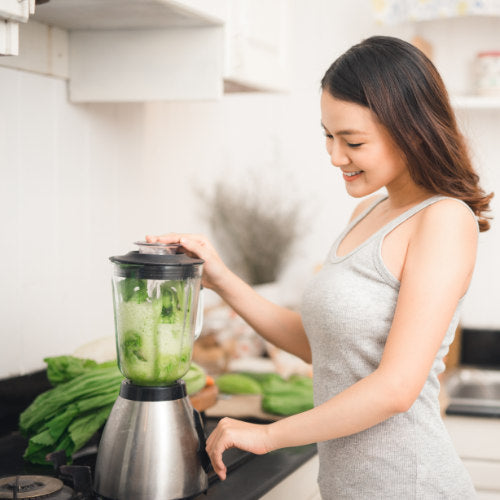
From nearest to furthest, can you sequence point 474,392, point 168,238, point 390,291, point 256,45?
1. point 390,291
2. point 168,238
3. point 256,45
4. point 474,392

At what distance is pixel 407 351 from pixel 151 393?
0.37m

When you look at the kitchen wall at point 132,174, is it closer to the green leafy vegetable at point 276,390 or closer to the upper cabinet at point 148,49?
the upper cabinet at point 148,49

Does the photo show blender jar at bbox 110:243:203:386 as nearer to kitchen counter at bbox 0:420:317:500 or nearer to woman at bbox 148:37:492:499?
woman at bbox 148:37:492:499

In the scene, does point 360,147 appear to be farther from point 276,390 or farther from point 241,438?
point 276,390

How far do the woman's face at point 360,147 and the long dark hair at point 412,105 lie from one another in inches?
0.5

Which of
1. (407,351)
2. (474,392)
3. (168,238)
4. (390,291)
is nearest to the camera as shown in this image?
(407,351)

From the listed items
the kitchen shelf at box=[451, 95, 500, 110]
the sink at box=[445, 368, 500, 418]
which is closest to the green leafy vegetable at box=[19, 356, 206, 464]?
the sink at box=[445, 368, 500, 418]

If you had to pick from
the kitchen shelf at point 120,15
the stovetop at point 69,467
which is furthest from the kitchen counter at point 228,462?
the kitchen shelf at point 120,15

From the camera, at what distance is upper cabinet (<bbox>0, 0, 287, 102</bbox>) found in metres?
1.47

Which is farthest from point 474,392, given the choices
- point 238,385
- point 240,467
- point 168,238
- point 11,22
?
point 11,22

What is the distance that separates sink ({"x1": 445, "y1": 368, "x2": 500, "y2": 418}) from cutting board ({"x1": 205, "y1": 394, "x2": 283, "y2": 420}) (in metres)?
0.57

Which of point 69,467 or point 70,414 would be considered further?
point 70,414

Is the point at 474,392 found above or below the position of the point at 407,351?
below

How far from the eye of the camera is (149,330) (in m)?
1.08
